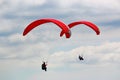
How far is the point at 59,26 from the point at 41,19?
382cm

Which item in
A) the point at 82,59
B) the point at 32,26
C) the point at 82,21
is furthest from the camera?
the point at 82,59

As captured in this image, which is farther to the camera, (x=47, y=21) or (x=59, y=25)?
(x=47, y=21)

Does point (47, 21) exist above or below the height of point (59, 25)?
above

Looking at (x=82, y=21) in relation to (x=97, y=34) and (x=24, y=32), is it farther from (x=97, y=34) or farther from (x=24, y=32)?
(x=24, y=32)

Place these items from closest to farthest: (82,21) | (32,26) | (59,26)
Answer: (59,26) → (32,26) → (82,21)

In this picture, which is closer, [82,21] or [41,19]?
[41,19]

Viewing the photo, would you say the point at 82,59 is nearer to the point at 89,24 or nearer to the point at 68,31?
the point at 89,24

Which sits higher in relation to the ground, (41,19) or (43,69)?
(41,19)

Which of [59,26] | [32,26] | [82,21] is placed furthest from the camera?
[82,21]

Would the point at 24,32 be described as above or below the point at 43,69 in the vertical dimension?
above

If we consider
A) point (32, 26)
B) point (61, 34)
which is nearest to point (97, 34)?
point (61, 34)

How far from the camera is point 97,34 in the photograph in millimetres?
64000

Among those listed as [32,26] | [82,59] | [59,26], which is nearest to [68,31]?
[59,26]

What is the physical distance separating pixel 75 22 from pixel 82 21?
45.4 inches
